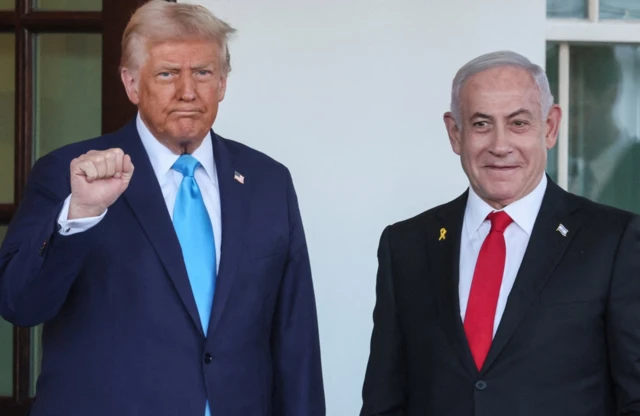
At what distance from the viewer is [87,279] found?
98.4 inches

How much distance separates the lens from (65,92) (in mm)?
3650

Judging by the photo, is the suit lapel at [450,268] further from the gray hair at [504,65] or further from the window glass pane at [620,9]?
the window glass pane at [620,9]

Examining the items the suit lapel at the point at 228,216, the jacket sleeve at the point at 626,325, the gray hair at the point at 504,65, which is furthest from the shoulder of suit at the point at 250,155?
the jacket sleeve at the point at 626,325

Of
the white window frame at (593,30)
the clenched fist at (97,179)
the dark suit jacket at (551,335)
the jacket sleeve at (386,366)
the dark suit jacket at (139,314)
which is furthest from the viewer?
the white window frame at (593,30)

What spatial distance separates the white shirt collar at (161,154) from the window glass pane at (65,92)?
101 centimetres

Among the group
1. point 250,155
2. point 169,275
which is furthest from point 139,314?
point 250,155

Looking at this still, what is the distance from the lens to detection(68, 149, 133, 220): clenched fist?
7.36 ft

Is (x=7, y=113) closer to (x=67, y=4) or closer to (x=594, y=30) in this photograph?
(x=67, y=4)

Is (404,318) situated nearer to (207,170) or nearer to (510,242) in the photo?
(510,242)

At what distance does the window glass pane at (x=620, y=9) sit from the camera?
12.2ft

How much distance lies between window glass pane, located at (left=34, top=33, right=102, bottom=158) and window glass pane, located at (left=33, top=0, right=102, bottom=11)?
3.9 inches

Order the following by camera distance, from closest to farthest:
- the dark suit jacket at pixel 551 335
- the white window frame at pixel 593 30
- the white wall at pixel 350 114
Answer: the dark suit jacket at pixel 551 335
the white wall at pixel 350 114
the white window frame at pixel 593 30

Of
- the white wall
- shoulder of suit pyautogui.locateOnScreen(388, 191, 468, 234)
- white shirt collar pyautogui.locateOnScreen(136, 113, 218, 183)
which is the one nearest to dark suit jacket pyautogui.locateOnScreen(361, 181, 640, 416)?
shoulder of suit pyautogui.locateOnScreen(388, 191, 468, 234)

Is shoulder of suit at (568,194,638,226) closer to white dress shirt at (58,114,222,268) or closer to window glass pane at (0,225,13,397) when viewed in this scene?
white dress shirt at (58,114,222,268)
